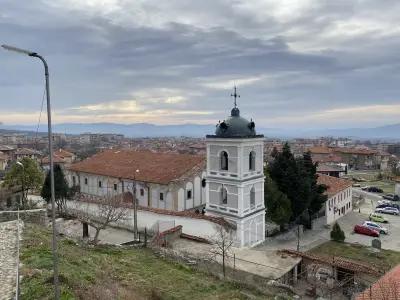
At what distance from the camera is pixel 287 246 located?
3356 cm

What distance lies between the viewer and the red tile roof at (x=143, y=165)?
38594 mm

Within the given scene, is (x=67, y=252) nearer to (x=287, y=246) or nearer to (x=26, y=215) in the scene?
(x=26, y=215)

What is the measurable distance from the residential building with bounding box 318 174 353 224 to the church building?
1220 cm

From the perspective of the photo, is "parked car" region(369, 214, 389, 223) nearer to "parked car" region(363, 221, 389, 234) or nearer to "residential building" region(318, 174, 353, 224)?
"residential building" region(318, 174, 353, 224)

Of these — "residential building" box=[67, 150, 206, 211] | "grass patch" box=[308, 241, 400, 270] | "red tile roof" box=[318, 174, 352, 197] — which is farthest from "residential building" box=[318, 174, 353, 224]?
"residential building" box=[67, 150, 206, 211]

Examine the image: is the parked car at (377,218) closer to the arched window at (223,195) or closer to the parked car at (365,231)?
the parked car at (365,231)

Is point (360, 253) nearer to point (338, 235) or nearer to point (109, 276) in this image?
point (338, 235)

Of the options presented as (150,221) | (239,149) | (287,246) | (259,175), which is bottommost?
(287,246)

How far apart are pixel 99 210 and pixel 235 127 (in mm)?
14163

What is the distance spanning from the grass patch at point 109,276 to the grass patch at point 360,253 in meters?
15.2

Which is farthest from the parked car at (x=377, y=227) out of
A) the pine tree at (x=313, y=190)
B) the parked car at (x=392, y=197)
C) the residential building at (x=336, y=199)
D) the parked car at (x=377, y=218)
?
the parked car at (x=392, y=197)

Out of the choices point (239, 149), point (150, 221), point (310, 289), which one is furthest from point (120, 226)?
point (310, 289)

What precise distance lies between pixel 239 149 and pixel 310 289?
11.9 m

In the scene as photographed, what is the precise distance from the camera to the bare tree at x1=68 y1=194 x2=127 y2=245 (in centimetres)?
3113
